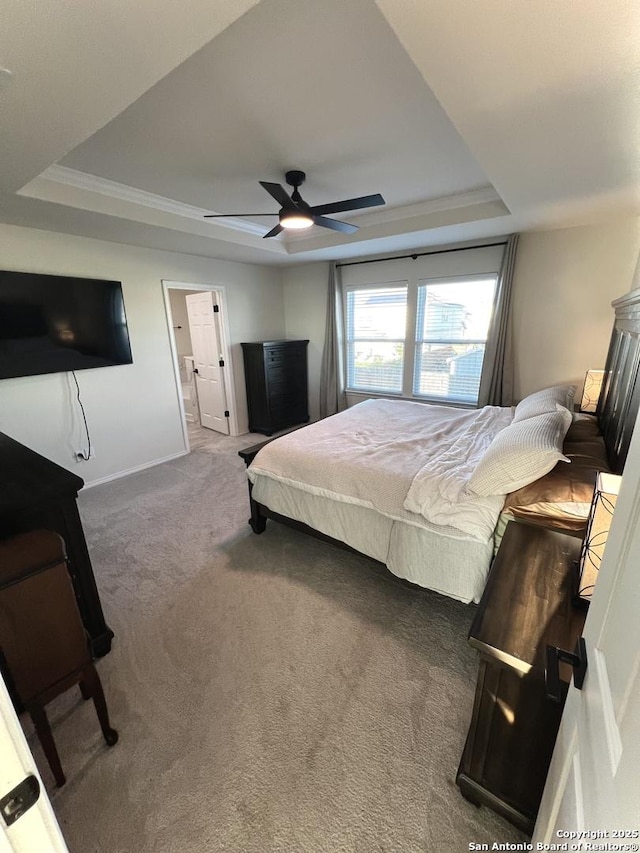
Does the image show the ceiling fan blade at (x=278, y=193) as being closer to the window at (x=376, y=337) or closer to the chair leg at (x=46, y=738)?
the window at (x=376, y=337)

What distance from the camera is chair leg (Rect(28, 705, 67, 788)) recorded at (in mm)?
1146

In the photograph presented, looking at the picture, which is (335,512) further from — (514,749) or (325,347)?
(325,347)

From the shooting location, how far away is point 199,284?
4.35 metres

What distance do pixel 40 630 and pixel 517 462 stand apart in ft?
6.76

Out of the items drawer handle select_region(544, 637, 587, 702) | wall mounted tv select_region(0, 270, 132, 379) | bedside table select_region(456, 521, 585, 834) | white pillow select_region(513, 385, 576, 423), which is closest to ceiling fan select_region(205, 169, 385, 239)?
wall mounted tv select_region(0, 270, 132, 379)

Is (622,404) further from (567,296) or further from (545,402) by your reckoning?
(567,296)

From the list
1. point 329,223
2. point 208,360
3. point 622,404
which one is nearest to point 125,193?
point 329,223

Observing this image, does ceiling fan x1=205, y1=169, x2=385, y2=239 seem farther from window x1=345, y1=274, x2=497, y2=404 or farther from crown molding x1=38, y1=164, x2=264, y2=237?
window x1=345, y1=274, x2=497, y2=404

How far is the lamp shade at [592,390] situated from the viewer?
9.94 ft

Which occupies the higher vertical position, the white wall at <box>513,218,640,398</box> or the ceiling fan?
the ceiling fan

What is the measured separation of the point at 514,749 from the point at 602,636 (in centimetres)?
71

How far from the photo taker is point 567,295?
136 inches

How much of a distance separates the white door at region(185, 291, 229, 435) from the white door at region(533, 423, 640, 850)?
191 inches

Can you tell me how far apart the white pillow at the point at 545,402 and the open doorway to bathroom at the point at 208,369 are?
3729mm
